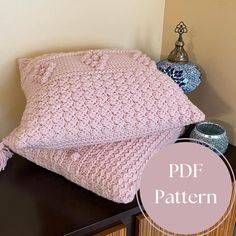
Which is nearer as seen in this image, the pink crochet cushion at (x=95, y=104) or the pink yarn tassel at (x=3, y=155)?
the pink crochet cushion at (x=95, y=104)

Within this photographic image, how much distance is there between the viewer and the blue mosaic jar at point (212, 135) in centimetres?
90

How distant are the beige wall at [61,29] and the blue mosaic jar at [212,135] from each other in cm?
35

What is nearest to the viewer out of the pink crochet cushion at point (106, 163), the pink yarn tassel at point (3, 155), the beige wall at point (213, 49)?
the pink crochet cushion at point (106, 163)

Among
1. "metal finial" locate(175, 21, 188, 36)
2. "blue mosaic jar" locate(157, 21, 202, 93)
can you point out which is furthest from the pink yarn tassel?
"metal finial" locate(175, 21, 188, 36)

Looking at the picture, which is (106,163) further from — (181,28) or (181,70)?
(181,28)

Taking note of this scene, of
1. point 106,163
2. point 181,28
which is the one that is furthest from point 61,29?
point 106,163

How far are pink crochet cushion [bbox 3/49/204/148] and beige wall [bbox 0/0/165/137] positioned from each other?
0.13 m

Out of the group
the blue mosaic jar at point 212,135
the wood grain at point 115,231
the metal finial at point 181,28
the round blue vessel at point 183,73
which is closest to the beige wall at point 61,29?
the metal finial at point 181,28

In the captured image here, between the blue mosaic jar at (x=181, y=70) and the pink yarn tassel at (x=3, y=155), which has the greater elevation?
the blue mosaic jar at (x=181, y=70)

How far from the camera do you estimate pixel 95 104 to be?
2.46ft

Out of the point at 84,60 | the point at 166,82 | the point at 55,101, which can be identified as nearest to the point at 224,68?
the point at 166,82

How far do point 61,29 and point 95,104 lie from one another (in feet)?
1.14

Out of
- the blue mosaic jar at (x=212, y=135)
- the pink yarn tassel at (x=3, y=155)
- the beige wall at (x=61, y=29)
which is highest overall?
the beige wall at (x=61, y=29)

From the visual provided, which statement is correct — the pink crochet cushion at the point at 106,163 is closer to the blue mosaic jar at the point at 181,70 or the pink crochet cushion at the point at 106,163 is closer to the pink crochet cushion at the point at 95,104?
the pink crochet cushion at the point at 95,104
